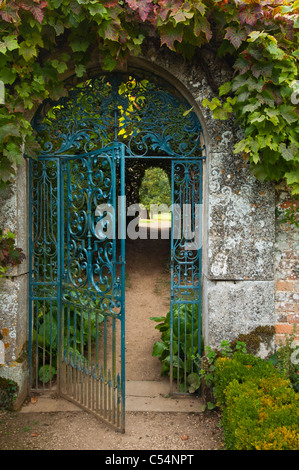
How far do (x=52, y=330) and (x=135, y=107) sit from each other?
2694 mm

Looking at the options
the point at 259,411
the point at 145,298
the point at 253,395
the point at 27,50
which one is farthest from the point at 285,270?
the point at 145,298

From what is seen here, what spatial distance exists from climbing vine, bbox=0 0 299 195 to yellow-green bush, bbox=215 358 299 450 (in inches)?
66.1

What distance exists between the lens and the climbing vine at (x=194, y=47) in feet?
10.6

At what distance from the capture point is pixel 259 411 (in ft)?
9.06

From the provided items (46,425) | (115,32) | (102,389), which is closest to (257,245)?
(102,389)

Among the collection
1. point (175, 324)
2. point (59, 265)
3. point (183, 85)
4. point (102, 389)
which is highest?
point (183, 85)

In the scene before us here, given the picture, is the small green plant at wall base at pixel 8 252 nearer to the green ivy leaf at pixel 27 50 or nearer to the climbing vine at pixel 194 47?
the climbing vine at pixel 194 47

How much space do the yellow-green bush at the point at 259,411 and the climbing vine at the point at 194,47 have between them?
1.68 meters

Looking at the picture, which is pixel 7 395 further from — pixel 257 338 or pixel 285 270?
pixel 285 270

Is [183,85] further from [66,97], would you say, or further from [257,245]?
[257,245]

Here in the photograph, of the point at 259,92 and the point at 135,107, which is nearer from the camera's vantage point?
the point at 259,92

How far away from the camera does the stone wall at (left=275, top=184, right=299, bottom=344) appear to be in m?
3.89

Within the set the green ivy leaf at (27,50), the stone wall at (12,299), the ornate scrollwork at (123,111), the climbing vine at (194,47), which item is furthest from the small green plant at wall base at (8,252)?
the green ivy leaf at (27,50)

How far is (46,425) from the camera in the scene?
365 centimetres
